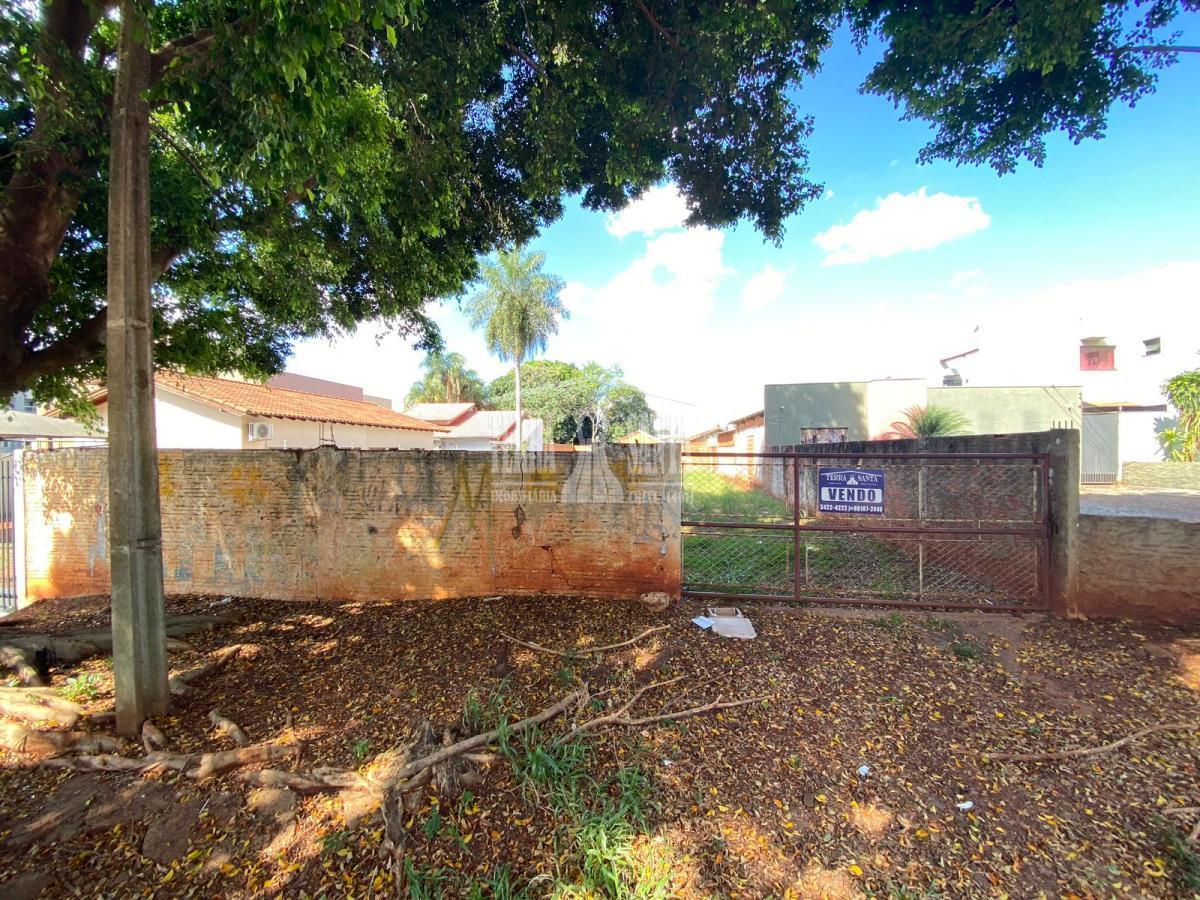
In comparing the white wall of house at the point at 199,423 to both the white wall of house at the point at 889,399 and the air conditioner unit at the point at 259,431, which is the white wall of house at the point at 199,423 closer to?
the air conditioner unit at the point at 259,431

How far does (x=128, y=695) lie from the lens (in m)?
3.07

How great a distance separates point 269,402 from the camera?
47.3 feet

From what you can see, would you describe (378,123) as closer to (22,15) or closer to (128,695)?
(22,15)

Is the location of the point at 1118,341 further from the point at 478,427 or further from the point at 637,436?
the point at 478,427

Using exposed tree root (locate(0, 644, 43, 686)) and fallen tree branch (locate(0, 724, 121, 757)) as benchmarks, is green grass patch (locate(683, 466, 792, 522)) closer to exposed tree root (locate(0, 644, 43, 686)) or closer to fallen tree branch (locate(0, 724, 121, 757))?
fallen tree branch (locate(0, 724, 121, 757))

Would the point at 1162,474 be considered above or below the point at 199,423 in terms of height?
below

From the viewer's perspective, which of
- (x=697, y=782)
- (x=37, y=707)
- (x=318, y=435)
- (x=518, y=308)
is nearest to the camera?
Answer: (x=697, y=782)

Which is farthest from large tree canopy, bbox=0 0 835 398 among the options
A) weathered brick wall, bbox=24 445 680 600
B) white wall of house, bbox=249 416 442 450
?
white wall of house, bbox=249 416 442 450

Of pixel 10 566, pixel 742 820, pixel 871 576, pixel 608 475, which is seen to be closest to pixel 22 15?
pixel 608 475

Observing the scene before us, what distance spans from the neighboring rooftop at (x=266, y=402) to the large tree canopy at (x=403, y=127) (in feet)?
22.2

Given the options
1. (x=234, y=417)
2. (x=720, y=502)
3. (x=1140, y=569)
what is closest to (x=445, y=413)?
(x=234, y=417)

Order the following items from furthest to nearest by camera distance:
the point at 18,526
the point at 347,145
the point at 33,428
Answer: the point at 33,428
the point at 18,526
the point at 347,145

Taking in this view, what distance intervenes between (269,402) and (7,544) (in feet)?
30.0

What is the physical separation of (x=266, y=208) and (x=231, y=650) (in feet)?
13.1
